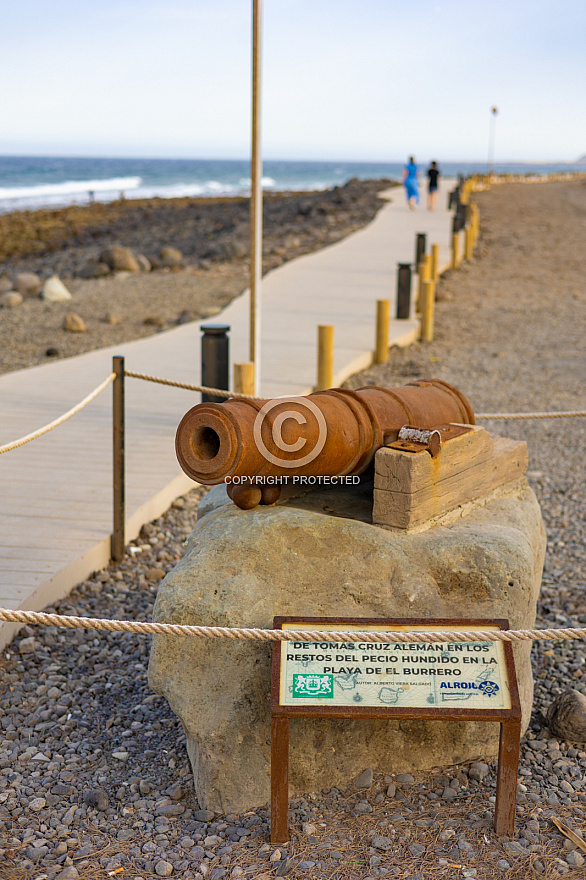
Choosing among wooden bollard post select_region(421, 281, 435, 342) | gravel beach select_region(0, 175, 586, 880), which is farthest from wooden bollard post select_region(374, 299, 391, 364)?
gravel beach select_region(0, 175, 586, 880)

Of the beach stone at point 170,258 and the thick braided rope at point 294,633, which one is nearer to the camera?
→ the thick braided rope at point 294,633

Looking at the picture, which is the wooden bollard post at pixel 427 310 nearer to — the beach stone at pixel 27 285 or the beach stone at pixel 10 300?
the beach stone at pixel 10 300

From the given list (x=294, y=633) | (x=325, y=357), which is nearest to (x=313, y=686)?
(x=294, y=633)

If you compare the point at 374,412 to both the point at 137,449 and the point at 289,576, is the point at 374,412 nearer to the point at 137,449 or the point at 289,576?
the point at 289,576

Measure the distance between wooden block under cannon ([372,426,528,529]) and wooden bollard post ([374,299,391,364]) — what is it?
6891mm

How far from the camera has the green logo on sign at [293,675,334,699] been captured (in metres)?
2.96

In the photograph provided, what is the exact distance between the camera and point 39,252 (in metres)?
27.7

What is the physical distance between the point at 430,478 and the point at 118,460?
7.35ft

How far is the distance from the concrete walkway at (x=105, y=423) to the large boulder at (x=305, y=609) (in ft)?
4.49

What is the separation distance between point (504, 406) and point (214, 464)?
704 cm

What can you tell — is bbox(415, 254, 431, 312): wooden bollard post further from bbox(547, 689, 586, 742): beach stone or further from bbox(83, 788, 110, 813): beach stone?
bbox(83, 788, 110, 813): beach stone

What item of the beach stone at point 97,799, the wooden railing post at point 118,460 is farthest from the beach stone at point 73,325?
the beach stone at point 97,799

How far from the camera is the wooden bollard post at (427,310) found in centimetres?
1283

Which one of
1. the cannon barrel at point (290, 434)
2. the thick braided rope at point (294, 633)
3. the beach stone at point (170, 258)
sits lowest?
the thick braided rope at point (294, 633)
